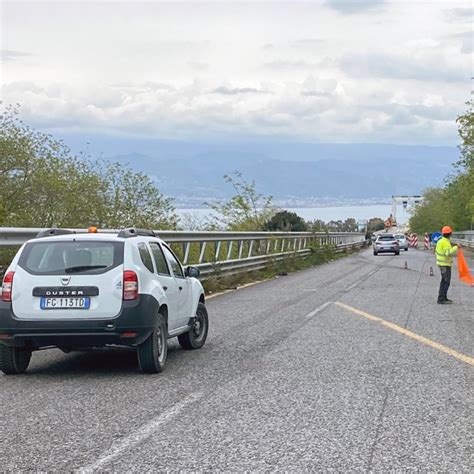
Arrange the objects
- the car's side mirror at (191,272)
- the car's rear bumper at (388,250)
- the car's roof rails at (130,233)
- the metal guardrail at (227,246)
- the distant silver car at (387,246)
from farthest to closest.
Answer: the distant silver car at (387,246) < the car's rear bumper at (388,250) < the metal guardrail at (227,246) < the car's side mirror at (191,272) < the car's roof rails at (130,233)

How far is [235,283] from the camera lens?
72.1ft

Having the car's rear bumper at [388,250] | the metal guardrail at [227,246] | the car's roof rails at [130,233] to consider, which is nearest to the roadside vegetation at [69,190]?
the metal guardrail at [227,246]

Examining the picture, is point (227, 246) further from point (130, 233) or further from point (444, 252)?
point (130, 233)

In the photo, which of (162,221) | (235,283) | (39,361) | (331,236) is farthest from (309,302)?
(331,236)

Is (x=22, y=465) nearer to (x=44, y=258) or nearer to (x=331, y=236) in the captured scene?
(x=44, y=258)

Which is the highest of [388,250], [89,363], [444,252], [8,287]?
[444,252]

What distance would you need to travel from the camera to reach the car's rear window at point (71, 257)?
328 inches

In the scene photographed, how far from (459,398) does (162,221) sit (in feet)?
66.3

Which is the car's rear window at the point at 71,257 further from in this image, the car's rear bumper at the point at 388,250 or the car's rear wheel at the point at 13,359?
the car's rear bumper at the point at 388,250

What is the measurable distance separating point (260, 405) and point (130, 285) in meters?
2.02

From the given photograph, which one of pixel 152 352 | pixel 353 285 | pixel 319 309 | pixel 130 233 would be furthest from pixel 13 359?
pixel 353 285

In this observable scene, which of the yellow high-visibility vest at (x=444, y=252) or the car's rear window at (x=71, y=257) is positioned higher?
the car's rear window at (x=71, y=257)

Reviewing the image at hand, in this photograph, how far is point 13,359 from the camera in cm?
856

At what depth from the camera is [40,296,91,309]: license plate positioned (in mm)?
8164
